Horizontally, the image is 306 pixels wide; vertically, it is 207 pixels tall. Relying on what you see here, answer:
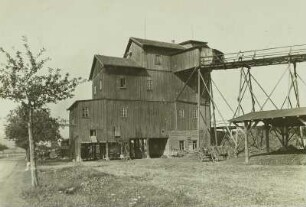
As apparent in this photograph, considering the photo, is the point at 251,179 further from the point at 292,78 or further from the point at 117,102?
the point at 117,102

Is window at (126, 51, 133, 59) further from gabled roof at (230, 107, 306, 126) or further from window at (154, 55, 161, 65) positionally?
gabled roof at (230, 107, 306, 126)

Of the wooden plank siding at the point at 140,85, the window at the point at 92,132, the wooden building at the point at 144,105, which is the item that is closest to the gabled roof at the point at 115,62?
the wooden building at the point at 144,105

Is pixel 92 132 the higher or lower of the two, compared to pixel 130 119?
lower

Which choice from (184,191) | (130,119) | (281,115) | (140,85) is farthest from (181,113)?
(184,191)

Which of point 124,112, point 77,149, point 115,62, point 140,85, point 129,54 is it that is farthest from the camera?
point 129,54

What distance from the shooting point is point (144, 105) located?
4888 cm

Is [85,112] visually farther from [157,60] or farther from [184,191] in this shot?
[184,191]

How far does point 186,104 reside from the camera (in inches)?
2041

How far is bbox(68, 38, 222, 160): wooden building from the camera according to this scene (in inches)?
1822

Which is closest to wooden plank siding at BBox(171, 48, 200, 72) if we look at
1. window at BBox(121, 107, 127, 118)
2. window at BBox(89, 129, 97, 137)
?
window at BBox(121, 107, 127, 118)

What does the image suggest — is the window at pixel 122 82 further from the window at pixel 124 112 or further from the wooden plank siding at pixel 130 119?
the window at pixel 124 112

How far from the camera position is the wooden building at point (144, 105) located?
152 feet

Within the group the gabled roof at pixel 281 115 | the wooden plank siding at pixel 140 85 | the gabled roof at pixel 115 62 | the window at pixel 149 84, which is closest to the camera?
the gabled roof at pixel 281 115

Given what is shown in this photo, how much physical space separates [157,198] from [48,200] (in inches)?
208
